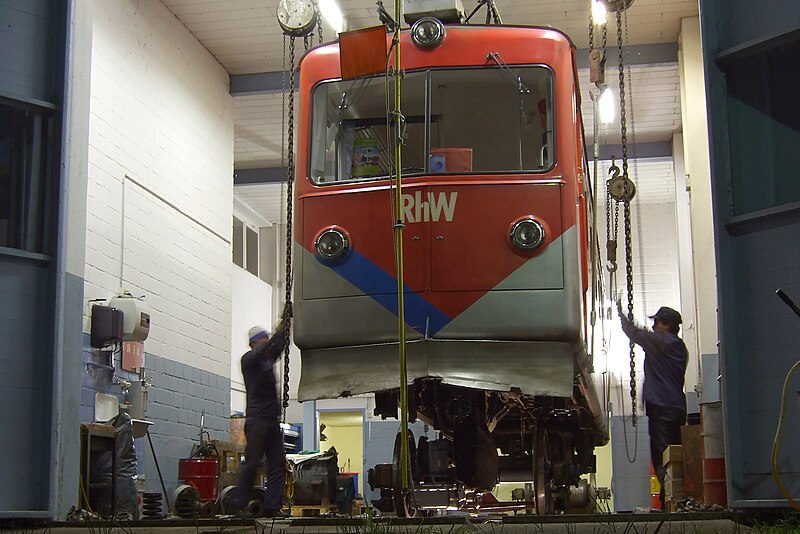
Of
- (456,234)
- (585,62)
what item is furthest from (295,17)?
(585,62)

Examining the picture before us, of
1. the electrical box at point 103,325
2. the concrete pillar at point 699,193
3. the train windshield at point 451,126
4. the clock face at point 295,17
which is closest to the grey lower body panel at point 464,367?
the train windshield at point 451,126

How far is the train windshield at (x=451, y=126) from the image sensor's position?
744 cm

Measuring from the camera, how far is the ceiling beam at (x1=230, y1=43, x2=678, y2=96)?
1627 cm

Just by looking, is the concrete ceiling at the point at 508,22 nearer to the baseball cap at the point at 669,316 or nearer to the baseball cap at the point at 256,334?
the baseball cap at the point at 256,334

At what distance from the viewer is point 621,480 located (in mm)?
21906

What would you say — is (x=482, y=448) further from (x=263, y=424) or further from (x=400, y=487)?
(x=263, y=424)

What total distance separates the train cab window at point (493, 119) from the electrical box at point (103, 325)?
18.4 ft

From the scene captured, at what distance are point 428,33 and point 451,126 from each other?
72 centimetres

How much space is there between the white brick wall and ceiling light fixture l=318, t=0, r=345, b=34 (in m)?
2.13

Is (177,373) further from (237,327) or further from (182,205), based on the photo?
(237,327)

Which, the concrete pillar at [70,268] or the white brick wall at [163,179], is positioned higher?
the white brick wall at [163,179]

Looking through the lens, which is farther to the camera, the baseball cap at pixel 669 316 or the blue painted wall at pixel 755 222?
the baseball cap at pixel 669 316

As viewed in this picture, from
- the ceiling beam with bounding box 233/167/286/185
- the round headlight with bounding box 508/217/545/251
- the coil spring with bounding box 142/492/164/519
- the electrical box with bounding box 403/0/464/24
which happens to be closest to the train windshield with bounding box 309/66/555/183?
the round headlight with bounding box 508/217/545/251

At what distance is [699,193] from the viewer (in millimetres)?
15117
